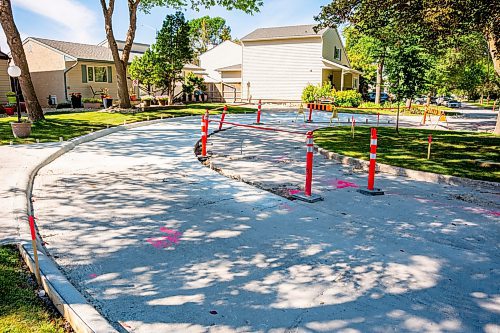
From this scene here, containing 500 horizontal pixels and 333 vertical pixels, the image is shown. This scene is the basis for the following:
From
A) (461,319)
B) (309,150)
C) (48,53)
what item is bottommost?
(461,319)

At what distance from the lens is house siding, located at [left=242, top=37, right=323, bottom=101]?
39.2 meters

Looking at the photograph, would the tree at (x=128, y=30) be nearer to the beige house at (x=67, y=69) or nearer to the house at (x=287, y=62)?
the beige house at (x=67, y=69)

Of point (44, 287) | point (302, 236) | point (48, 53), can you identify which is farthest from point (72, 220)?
point (48, 53)

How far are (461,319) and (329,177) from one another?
567 cm

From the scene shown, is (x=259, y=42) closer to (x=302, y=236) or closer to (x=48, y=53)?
(x=48, y=53)

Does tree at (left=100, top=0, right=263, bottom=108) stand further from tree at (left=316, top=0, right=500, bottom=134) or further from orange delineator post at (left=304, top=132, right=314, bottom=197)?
orange delineator post at (left=304, top=132, right=314, bottom=197)

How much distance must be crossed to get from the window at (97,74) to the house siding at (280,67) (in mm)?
14953

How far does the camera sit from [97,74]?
107ft

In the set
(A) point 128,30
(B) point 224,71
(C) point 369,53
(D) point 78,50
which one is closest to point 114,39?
(A) point 128,30

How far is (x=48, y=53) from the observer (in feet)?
103

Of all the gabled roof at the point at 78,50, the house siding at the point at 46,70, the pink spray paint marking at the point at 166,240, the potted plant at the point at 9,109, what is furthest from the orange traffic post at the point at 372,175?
the house siding at the point at 46,70

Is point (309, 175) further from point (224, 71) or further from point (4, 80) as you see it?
point (224, 71)

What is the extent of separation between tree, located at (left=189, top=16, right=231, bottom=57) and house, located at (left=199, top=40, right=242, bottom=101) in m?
45.6

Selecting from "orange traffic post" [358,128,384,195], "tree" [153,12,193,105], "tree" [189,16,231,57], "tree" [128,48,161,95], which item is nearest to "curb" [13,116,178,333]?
"orange traffic post" [358,128,384,195]
